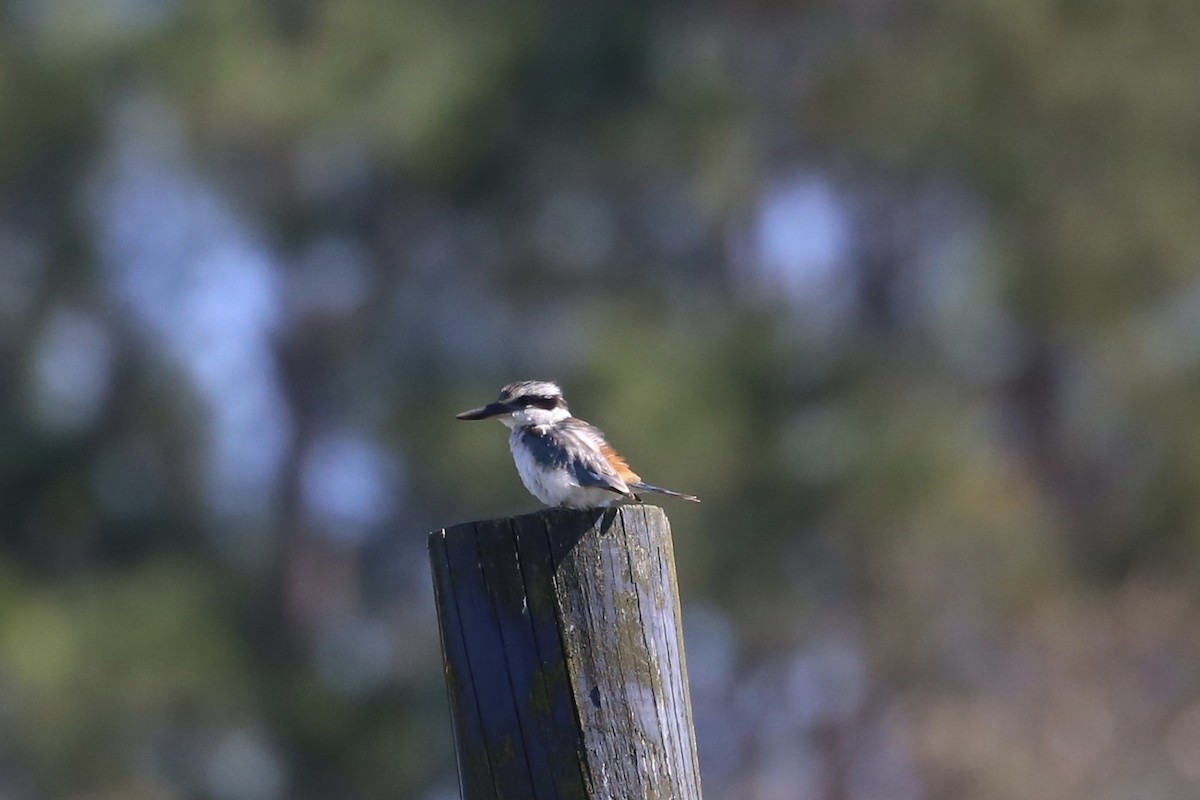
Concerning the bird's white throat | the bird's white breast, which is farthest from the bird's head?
the bird's white breast

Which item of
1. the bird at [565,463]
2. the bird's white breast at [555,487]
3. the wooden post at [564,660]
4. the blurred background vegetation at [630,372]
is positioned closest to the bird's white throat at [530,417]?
the bird at [565,463]

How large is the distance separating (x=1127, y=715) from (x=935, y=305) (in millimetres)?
4047

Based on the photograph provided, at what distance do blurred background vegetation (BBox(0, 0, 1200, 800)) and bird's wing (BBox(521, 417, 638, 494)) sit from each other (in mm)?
7719

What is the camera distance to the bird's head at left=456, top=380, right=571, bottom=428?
666 centimetres

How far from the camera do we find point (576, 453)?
6035 millimetres

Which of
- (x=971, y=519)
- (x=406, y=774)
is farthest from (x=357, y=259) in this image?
(x=971, y=519)

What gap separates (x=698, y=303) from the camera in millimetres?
16031

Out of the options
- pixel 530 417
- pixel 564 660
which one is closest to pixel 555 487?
pixel 530 417

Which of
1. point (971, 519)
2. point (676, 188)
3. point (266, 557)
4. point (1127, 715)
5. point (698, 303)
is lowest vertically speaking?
point (1127, 715)

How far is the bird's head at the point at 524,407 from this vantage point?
6.66m

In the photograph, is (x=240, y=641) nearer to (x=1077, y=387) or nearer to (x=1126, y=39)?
(x=1077, y=387)

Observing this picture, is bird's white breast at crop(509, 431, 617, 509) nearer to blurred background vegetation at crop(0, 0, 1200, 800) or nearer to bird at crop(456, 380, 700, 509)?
bird at crop(456, 380, 700, 509)

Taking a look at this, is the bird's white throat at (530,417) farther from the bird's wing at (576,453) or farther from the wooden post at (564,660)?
the wooden post at (564,660)

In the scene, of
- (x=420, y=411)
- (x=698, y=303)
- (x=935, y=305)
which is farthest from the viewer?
(x=935, y=305)
